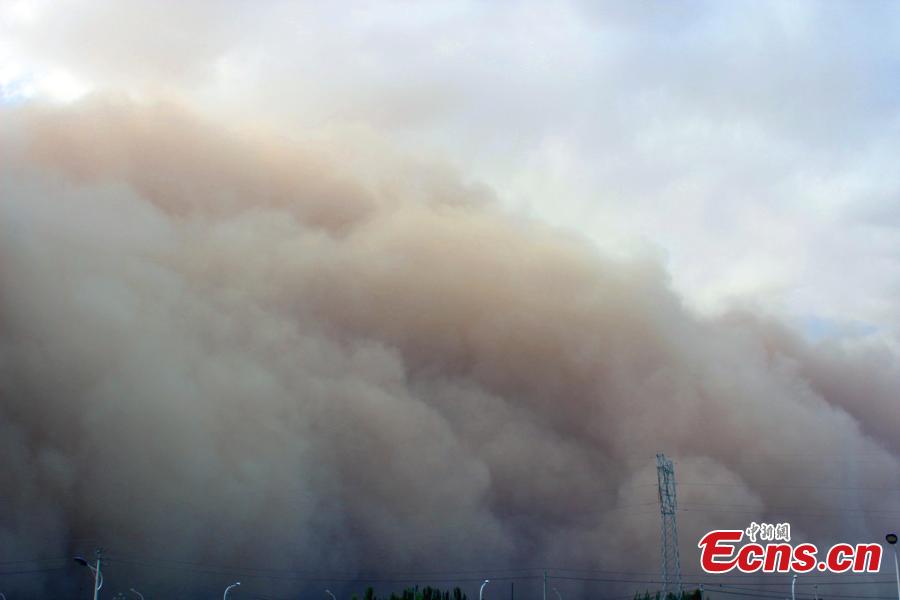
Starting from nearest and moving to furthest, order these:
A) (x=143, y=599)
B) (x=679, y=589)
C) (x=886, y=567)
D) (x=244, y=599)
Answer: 1. (x=679, y=589)
2. (x=143, y=599)
3. (x=244, y=599)
4. (x=886, y=567)

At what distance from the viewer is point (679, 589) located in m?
46.3

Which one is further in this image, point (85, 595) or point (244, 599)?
point (244, 599)

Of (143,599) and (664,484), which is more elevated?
(664,484)

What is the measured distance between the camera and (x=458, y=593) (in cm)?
6494

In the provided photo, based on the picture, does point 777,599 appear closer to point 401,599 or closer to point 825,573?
point 401,599

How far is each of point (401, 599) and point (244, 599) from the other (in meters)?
26.5

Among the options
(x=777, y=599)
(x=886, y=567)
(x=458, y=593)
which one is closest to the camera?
(x=458, y=593)

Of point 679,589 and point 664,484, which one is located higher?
point 664,484

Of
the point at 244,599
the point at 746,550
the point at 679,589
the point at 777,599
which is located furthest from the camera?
the point at 244,599

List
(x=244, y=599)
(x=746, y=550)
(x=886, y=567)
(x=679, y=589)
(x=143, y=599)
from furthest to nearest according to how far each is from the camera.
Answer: (x=886, y=567)
(x=244, y=599)
(x=143, y=599)
(x=679, y=589)
(x=746, y=550)

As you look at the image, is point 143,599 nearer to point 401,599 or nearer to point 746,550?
point 401,599

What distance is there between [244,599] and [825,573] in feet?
194

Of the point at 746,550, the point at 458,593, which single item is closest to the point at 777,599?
the point at 458,593

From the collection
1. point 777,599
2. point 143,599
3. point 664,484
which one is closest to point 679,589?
point 664,484
